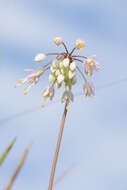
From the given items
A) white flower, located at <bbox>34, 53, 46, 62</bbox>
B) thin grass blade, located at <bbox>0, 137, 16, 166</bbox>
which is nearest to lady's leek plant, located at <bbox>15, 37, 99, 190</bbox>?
white flower, located at <bbox>34, 53, 46, 62</bbox>

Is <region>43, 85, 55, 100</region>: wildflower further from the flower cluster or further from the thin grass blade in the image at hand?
the thin grass blade

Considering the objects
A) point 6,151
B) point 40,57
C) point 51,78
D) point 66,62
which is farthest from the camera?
point 40,57

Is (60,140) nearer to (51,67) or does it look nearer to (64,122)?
(64,122)

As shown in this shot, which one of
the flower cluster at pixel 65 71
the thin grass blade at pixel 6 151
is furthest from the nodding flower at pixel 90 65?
the thin grass blade at pixel 6 151

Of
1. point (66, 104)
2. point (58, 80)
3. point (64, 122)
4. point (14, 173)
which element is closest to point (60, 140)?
point (64, 122)

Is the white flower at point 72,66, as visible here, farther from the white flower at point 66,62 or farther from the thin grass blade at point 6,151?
the thin grass blade at point 6,151

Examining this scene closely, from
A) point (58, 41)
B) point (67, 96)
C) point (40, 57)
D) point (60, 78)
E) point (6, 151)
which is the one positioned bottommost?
point (6, 151)

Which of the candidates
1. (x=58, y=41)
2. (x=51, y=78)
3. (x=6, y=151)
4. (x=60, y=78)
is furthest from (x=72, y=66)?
(x=6, y=151)

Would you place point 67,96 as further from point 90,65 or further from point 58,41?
point 58,41
